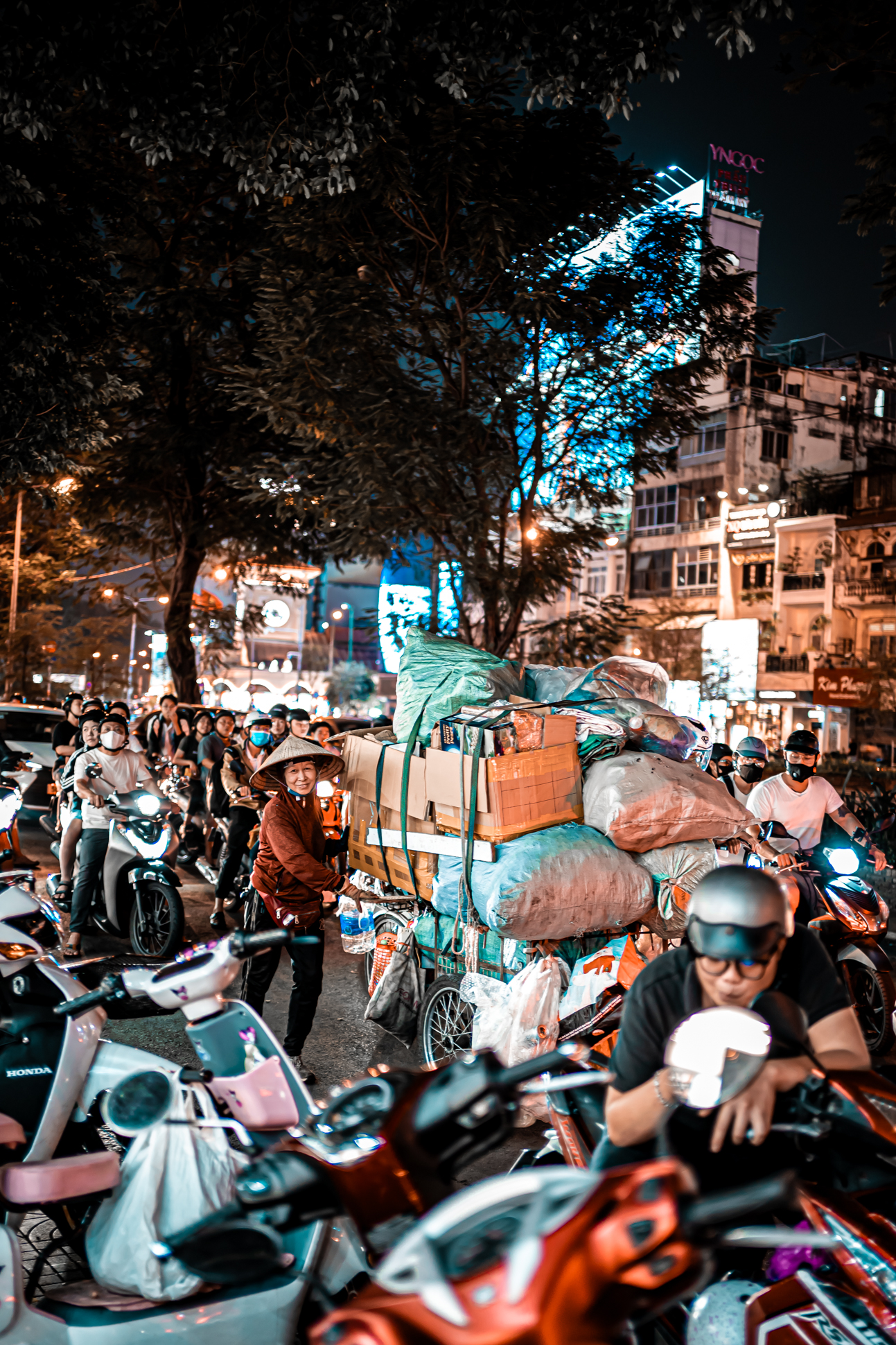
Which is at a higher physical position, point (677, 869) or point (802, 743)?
point (802, 743)

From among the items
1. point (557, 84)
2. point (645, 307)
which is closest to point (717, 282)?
point (645, 307)

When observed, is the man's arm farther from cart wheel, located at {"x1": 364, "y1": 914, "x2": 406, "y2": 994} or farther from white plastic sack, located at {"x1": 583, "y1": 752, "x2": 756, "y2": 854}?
cart wheel, located at {"x1": 364, "y1": 914, "x2": 406, "y2": 994}

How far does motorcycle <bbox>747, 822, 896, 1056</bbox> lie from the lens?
640cm

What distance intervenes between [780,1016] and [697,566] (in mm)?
52021

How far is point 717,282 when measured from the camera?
11148 millimetres

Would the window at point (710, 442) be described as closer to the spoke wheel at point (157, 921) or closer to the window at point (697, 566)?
the window at point (697, 566)

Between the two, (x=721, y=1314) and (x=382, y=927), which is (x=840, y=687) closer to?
(x=382, y=927)

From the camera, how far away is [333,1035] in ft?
21.7

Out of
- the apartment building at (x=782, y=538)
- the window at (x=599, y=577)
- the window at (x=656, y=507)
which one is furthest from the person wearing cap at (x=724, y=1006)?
the window at (x=599, y=577)

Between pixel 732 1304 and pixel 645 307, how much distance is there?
10.1 metres

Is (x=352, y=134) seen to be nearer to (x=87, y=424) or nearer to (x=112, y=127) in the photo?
(x=87, y=424)

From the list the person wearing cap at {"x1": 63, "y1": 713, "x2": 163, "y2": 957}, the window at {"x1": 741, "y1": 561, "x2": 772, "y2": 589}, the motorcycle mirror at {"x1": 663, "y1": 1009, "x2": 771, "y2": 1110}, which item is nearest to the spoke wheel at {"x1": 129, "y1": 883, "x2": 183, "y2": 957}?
the person wearing cap at {"x1": 63, "y1": 713, "x2": 163, "y2": 957}

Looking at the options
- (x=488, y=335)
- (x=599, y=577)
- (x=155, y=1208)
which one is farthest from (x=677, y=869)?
(x=599, y=577)

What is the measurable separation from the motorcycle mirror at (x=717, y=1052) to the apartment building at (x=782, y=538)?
132ft
